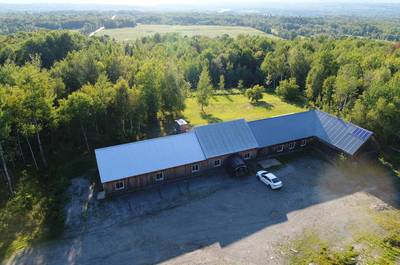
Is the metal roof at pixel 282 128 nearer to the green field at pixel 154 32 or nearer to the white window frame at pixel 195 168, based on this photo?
the white window frame at pixel 195 168

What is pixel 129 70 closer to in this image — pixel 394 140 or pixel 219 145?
pixel 219 145

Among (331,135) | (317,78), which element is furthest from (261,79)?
(331,135)

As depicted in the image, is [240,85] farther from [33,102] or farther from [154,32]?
[154,32]

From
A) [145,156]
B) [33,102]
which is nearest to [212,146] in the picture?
Answer: [145,156]

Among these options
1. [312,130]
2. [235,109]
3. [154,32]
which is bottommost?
[235,109]

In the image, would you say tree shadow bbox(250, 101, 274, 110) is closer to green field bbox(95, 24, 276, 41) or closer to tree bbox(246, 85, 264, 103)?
tree bbox(246, 85, 264, 103)

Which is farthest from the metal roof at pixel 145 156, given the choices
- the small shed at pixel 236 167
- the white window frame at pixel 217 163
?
the small shed at pixel 236 167

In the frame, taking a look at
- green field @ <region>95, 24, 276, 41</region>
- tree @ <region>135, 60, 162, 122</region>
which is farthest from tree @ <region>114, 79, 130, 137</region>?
green field @ <region>95, 24, 276, 41</region>
